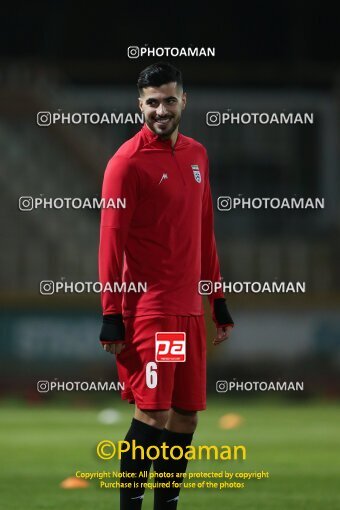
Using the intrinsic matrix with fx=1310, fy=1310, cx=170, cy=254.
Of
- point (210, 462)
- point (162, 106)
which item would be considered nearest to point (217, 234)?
point (210, 462)

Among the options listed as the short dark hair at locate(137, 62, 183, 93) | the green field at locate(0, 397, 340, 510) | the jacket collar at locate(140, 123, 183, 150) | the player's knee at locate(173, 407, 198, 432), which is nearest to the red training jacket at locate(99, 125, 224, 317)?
the jacket collar at locate(140, 123, 183, 150)

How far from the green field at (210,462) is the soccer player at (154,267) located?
745 millimetres

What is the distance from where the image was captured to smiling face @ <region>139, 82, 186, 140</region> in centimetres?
414

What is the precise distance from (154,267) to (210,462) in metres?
1.36

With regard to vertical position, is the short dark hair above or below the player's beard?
above

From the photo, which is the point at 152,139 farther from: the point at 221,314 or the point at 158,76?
the point at 221,314

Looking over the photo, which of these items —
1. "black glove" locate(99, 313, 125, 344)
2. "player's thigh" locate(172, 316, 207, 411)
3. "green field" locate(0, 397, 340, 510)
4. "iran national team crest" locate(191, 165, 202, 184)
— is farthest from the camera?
"green field" locate(0, 397, 340, 510)

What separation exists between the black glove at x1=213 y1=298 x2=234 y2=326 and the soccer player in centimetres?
18

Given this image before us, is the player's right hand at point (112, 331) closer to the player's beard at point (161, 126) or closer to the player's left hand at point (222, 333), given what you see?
the player's left hand at point (222, 333)

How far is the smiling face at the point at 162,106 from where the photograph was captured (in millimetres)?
4141

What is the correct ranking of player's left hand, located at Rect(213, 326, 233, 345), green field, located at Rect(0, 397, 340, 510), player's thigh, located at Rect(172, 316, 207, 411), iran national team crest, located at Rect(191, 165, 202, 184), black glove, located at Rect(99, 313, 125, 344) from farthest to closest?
1. green field, located at Rect(0, 397, 340, 510)
2. player's left hand, located at Rect(213, 326, 233, 345)
3. iran national team crest, located at Rect(191, 165, 202, 184)
4. player's thigh, located at Rect(172, 316, 207, 411)
5. black glove, located at Rect(99, 313, 125, 344)

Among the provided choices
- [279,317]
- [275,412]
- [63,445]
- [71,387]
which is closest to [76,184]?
→ [279,317]

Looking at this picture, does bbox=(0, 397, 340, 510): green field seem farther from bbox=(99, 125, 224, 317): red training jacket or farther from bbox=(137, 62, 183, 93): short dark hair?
bbox=(137, 62, 183, 93): short dark hair

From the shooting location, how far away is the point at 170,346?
159 inches
